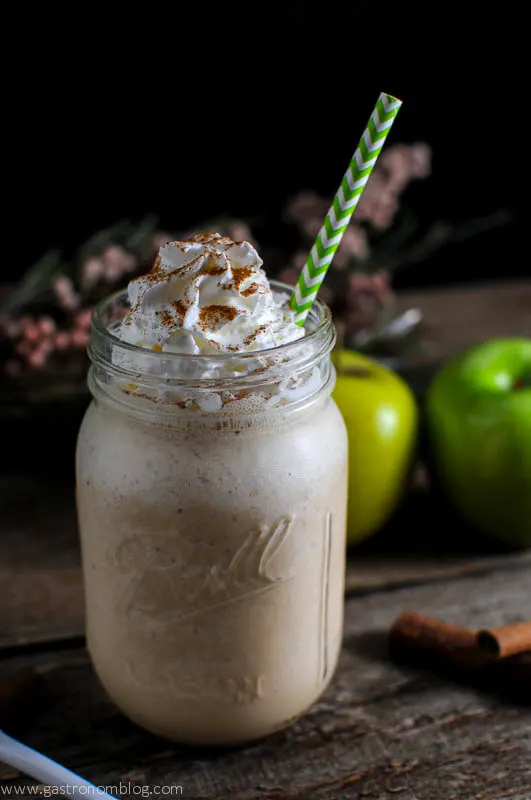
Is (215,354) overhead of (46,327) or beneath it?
overhead

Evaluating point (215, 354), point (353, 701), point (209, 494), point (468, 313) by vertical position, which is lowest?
point (353, 701)

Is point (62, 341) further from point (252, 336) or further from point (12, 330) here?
point (252, 336)

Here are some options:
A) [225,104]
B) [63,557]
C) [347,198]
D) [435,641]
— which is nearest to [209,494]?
[347,198]

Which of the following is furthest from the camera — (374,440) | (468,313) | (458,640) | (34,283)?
(468,313)

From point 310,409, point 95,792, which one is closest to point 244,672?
point 95,792

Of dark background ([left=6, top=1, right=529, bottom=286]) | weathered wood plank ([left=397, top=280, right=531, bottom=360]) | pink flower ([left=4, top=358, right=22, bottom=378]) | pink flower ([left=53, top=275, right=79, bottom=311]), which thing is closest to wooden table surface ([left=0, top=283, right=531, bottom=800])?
pink flower ([left=4, top=358, right=22, bottom=378])

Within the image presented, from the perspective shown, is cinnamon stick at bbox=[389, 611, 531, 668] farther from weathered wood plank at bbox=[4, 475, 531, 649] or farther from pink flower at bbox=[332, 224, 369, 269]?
pink flower at bbox=[332, 224, 369, 269]

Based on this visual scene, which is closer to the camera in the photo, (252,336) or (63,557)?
(252,336)
